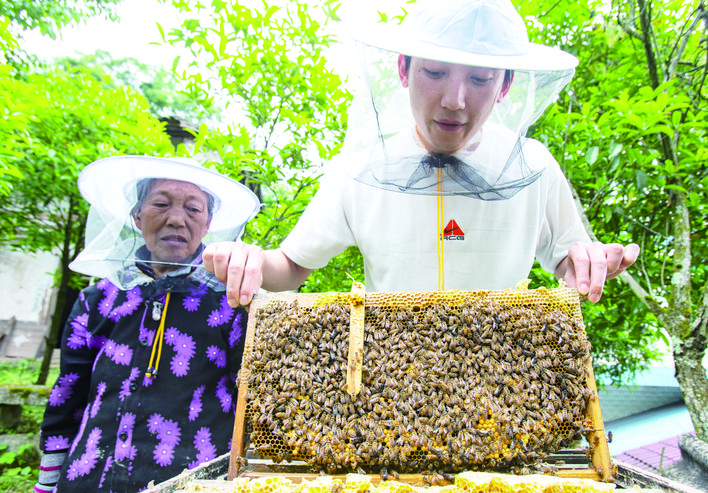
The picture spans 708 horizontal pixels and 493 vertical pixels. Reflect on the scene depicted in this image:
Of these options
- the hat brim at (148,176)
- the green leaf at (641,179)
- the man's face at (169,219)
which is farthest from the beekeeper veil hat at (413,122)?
the green leaf at (641,179)

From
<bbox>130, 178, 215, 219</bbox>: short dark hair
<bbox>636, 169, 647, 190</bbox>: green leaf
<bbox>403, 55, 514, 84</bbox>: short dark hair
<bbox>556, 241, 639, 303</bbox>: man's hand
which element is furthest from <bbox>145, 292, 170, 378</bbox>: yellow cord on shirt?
<bbox>636, 169, 647, 190</bbox>: green leaf

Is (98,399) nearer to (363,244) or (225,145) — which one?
(363,244)

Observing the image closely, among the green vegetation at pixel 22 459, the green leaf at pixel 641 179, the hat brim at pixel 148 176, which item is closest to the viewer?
the hat brim at pixel 148 176

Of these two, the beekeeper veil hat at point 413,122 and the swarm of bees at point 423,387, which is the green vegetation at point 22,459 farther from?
the beekeeper veil hat at point 413,122

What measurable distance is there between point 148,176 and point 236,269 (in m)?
0.98

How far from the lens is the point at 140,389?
2.29 meters

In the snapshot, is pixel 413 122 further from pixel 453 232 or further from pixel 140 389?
pixel 140 389

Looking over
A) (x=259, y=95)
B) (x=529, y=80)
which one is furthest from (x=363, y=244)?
(x=259, y=95)

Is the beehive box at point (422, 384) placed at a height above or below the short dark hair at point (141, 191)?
below

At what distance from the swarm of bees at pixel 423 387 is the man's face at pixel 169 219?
3.07ft

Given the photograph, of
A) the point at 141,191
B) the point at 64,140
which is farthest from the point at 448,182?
the point at 64,140

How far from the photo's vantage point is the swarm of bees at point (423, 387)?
4.90 feet

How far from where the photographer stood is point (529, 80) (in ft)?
6.01

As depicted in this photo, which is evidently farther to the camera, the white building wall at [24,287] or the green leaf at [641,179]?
the white building wall at [24,287]
